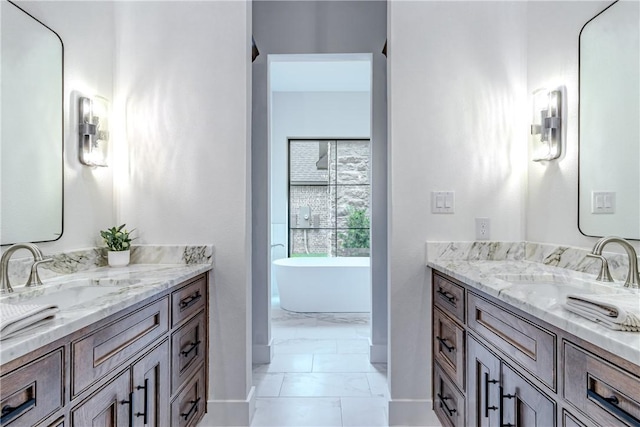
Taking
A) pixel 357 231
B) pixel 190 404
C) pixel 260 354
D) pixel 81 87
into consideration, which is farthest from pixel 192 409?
pixel 357 231

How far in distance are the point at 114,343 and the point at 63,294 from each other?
15.3 inches

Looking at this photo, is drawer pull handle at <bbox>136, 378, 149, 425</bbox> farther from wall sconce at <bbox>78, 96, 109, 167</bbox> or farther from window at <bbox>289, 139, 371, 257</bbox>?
window at <bbox>289, 139, 371, 257</bbox>

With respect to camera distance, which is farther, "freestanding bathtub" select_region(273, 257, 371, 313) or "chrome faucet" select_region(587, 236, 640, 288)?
"freestanding bathtub" select_region(273, 257, 371, 313)

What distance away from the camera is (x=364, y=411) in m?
2.13

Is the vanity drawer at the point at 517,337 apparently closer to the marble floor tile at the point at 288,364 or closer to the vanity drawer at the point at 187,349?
the vanity drawer at the point at 187,349

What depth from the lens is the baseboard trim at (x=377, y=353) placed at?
9.21 feet

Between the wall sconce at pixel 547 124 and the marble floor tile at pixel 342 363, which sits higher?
the wall sconce at pixel 547 124

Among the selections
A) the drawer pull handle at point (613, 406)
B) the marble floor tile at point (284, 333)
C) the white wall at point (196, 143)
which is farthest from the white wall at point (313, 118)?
the drawer pull handle at point (613, 406)

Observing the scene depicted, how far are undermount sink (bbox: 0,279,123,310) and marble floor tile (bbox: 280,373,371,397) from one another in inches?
54.6

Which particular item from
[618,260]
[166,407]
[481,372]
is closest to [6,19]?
[166,407]

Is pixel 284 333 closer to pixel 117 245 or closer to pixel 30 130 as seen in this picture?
pixel 117 245

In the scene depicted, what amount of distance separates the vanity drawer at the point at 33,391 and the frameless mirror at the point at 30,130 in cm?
75

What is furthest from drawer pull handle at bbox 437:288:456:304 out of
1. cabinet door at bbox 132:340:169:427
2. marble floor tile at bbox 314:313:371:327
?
marble floor tile at bbox 314:313:371:327

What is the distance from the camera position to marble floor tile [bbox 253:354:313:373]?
2.68 meters
